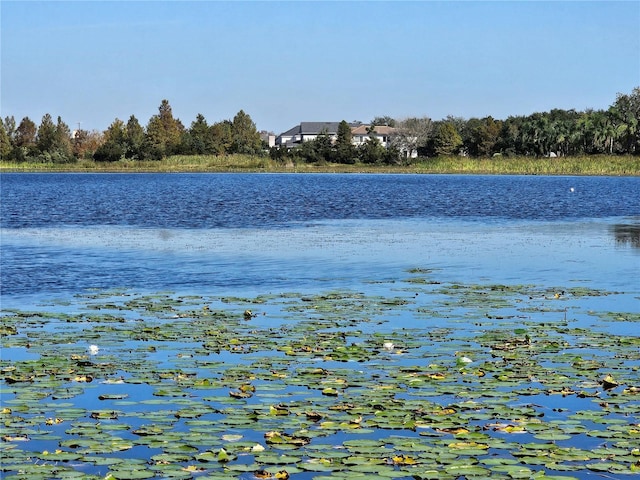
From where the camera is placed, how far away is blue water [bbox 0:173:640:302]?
22.9 m

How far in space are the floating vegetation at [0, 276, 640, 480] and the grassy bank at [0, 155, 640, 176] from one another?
11122 cm

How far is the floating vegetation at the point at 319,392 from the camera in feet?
29.4

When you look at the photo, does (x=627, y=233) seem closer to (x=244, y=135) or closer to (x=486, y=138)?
(x=486, y=138)

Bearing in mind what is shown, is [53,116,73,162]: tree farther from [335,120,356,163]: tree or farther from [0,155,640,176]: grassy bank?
[335,120,356,163]: tree

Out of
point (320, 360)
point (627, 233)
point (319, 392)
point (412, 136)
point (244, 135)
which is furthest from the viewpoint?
point (412, 136)

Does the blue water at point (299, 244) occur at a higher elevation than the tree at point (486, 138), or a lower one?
lower

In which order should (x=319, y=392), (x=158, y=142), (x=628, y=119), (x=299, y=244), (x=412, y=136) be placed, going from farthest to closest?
(x=412, y=136) → (x=158, y=142) → (x=628, y=119) → (x=299, y=244) → (x=319, y=392)

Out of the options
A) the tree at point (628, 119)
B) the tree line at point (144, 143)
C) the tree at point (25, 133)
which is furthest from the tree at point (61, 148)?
the tree at point (628, 119)

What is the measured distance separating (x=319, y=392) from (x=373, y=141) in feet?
480

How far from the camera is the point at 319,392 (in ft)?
37.6

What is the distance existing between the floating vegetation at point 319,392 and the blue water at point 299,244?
190 inches

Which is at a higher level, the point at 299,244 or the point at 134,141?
the point at 134,141

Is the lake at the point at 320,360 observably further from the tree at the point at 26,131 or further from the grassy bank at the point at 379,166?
the tree at the point at 26,131

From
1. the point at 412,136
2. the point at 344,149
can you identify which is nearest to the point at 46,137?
the point at 344,149
